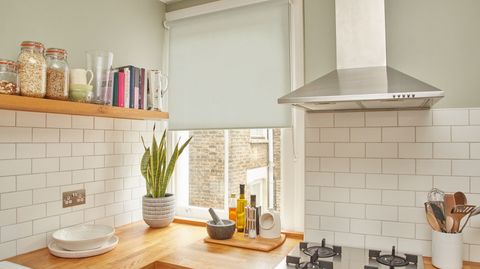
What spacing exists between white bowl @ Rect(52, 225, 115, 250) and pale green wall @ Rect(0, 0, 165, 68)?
3.03 feet

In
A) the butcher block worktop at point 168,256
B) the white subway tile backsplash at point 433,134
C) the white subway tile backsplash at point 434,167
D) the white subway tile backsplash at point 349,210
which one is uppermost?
the white subway tile backsplash at point 433,134

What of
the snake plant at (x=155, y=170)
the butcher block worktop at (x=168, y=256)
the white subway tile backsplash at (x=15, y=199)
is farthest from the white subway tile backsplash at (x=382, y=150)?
the white subway tile backsplash at (x=15, y=199)

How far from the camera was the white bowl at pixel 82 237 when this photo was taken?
1694 mm

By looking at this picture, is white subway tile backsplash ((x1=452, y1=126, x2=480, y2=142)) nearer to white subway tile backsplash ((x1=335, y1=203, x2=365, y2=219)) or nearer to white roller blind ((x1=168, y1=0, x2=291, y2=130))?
white subway tile backsplash ((x1=335, y1=203, x2=365, y2=219))

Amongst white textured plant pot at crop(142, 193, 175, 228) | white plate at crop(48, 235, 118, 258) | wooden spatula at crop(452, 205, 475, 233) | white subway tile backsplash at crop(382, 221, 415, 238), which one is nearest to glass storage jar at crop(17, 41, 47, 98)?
white plate at crop(48, 235, 118, 258)

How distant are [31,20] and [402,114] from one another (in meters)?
1.98

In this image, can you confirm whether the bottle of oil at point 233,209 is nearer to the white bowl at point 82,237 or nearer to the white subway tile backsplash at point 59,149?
the white bowl at point 82,237

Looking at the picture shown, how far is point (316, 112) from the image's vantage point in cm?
201

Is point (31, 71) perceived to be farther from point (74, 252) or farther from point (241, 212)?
point (241, 212)

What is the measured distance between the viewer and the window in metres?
2.50

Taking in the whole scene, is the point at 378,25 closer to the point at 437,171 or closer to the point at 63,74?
the point at 437,171

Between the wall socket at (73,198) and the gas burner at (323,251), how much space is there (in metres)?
1.31

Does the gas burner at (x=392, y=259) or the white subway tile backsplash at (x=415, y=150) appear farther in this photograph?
the white subway tile backsplash at (x=415, y=150)

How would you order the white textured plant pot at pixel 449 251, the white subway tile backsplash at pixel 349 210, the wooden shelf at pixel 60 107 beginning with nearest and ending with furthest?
the wooden shelf at pixel 60 107 < the white textured plant pot at pixel 449 251 < the white subway tile backsplash at pixel 349 210
